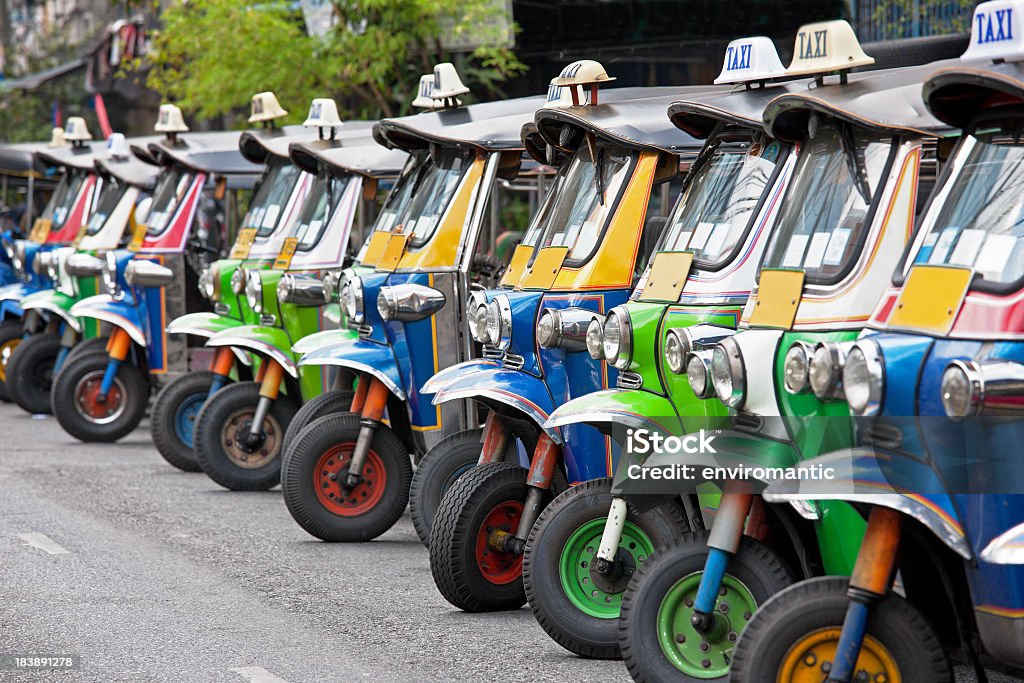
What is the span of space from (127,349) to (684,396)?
7.39 m

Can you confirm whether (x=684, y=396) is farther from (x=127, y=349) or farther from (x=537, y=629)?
(x=127, y=349)

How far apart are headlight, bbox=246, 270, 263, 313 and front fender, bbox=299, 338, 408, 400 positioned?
5.56 ft

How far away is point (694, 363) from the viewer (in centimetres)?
506

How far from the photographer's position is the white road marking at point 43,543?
8.00 m

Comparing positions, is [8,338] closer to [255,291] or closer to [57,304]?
[57,304]

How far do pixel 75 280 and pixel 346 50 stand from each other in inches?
212

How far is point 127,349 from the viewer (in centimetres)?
1209

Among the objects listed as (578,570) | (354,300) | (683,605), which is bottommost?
(578,570)

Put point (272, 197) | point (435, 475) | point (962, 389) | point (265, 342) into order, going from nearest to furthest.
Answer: point (962, 389) < point (435, 475) < point (265, 342) < point (272, 197)

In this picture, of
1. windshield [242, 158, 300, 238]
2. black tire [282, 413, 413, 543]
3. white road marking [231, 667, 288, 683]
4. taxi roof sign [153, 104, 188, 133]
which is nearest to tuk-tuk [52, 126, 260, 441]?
taxi roof sign [153, 104, 188, 133]

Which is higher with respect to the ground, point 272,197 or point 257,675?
point 272,197

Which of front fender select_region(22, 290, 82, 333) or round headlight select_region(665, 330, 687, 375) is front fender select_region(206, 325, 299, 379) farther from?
round headlight select_region(665, 330, 687, 375)

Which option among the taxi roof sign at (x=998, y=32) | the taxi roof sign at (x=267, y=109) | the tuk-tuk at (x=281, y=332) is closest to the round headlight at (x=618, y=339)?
the taxi roof sign at (x=998, y=32)

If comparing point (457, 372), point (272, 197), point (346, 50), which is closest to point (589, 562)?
point (457, 372)
